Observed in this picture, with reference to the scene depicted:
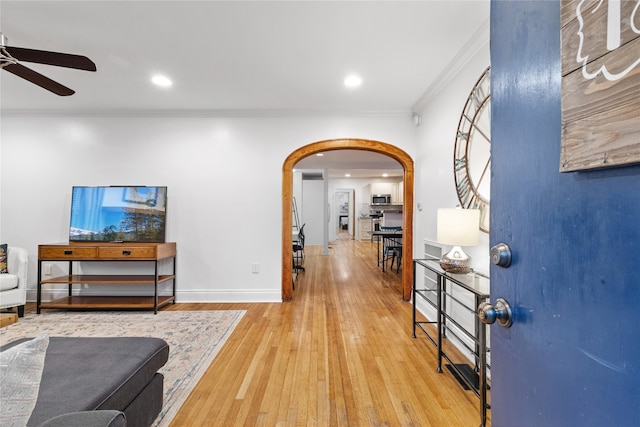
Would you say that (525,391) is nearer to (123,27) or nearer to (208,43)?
(208,43)

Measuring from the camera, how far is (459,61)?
256cm

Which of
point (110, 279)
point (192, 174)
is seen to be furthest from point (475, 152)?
point (110, 279)

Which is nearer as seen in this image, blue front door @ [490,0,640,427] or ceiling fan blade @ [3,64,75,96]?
blue front door @ [490,0,640,427]

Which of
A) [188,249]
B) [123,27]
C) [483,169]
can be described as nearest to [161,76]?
[123,27]

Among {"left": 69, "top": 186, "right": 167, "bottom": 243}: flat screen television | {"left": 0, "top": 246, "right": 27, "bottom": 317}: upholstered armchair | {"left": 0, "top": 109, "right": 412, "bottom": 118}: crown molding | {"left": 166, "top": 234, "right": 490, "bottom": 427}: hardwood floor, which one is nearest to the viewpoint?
{"left": 166, "top": 234, "right": 490, "bottom": 427}: hardwood floor

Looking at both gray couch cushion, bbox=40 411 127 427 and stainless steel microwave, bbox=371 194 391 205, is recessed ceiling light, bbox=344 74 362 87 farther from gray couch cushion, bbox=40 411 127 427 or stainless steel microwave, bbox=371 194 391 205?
stainless steel microwave, bbox=371 194 391 205

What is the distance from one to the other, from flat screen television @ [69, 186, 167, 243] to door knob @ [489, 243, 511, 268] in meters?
3.80

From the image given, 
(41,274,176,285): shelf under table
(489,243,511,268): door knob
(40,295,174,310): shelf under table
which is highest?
(489,243,511,268): door knob

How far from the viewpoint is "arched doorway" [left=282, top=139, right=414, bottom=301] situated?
388 centimetres

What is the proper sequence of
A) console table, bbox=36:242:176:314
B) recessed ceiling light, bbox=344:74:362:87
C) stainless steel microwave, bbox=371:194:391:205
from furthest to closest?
stainless steel microwave, bbox=371:194:391:205 < console table, bbox=36:242:176:314 < recessed ceiling light, bbox=344:74:362:87

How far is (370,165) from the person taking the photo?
779cm

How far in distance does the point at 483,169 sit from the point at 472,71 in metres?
0.88

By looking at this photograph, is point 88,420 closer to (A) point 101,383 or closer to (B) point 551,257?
(A) point 101,383

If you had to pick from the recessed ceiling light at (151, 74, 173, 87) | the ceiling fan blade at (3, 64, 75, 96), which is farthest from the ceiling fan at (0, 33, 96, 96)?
the recessed ceiling light at (151, 74, 173, 87)
